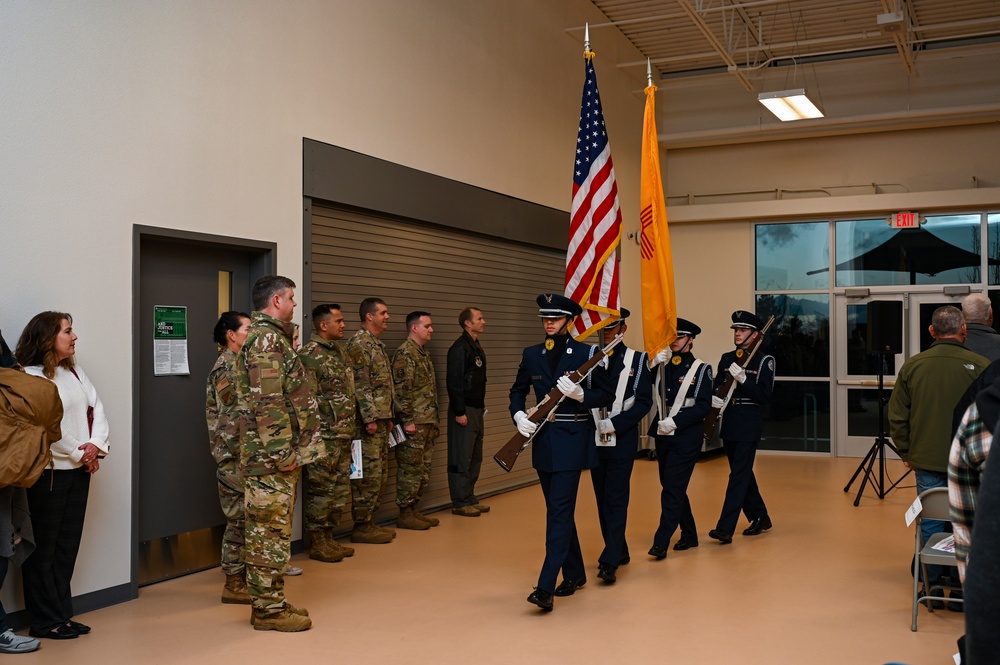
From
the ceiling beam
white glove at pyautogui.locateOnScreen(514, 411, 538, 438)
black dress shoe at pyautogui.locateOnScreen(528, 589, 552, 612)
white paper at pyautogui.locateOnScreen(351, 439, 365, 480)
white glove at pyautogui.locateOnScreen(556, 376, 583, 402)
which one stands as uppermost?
the ceiling beam

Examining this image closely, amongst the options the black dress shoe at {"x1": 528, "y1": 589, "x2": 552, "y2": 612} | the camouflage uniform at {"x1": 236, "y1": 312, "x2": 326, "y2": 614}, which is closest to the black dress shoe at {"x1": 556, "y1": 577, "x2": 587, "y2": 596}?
the black dress shoe at {"x1": 528, "y1": 589, "x2": 552, "y2": 612}

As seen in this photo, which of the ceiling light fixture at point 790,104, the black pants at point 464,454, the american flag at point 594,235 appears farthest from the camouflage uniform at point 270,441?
the ceiling light fixture at point 790,104

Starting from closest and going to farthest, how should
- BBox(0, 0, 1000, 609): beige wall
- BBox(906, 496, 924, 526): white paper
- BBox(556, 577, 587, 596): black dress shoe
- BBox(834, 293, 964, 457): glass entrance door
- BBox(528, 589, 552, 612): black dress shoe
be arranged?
BBox(906, 496, 924, 526): white paper, BBox(0, 0, 1000, 609): beige wall, BBox(528, 589, 552, 612): black dress shoe, BBox(556, 577, 587, 596): black dress shoe, BBox(834, 293, 964, 457): glass entrance door

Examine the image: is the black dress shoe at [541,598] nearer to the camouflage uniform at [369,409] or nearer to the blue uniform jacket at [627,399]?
the blue uniform jacket at [627,399]

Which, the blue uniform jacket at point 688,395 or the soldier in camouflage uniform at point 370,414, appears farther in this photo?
the soldier in camouflage uniform at point 370,414

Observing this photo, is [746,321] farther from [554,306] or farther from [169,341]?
[169,341]

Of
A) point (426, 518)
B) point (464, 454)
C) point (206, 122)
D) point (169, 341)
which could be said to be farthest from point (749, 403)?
point (206, 122)

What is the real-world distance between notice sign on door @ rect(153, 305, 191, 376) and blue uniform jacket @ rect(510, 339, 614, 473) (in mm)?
2155

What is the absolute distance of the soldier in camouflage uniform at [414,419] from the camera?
718cm

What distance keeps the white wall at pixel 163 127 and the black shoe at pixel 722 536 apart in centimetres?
357

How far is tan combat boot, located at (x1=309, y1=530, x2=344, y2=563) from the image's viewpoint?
6109 mm

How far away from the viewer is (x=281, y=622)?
14.8 feet

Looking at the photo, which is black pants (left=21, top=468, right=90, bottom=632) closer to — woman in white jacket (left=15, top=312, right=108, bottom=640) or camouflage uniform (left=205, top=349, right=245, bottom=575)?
woman in white jacket (left=15, top=312, right=108, bottom=640)

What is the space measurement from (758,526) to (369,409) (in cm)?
321
